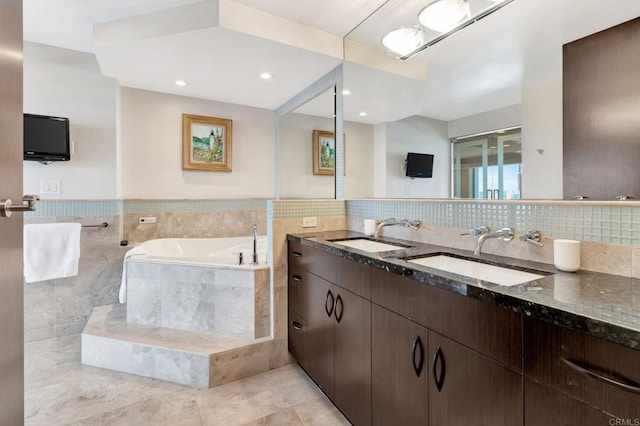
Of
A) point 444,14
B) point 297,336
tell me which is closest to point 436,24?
point 444,14

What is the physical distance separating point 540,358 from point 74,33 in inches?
135

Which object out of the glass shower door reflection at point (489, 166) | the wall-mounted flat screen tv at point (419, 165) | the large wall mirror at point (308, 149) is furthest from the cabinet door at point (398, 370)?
the large wall mirror at point (308, 149)

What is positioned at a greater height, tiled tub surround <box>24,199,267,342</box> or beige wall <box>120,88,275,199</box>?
beige wall <box>120,88,275,199</box>

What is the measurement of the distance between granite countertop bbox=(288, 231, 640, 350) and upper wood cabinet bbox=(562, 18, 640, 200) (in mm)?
366

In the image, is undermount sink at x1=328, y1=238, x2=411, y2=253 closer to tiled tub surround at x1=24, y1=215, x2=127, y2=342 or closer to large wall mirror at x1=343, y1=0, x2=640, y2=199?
large wall mirror at x1=343, y1=0, x2=640, y2=199

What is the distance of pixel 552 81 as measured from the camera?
1312mm

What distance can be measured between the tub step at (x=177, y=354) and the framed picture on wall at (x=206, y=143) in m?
1.81

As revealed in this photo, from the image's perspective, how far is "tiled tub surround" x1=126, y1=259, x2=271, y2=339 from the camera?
2.11 meters

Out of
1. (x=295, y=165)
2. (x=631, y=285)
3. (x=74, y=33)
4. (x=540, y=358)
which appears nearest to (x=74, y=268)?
(x=74, y=33)

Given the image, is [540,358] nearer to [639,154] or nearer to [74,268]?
[639,154]

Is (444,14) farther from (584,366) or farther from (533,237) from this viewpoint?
(584,366)

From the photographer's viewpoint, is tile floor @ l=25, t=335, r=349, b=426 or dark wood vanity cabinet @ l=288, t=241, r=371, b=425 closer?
dark wood vanity cabinet @ l=288, t=241, r=371, b=425

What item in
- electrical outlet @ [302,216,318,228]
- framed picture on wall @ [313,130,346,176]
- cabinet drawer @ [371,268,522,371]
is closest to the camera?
cabinet drawer @ [371,268,522,371]

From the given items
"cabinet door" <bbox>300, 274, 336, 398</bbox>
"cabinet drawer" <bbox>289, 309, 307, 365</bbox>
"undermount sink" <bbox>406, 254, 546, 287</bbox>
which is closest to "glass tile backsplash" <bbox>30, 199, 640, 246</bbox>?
"undermount sink" <bbox>406, 254, 546, 287</bbox>
